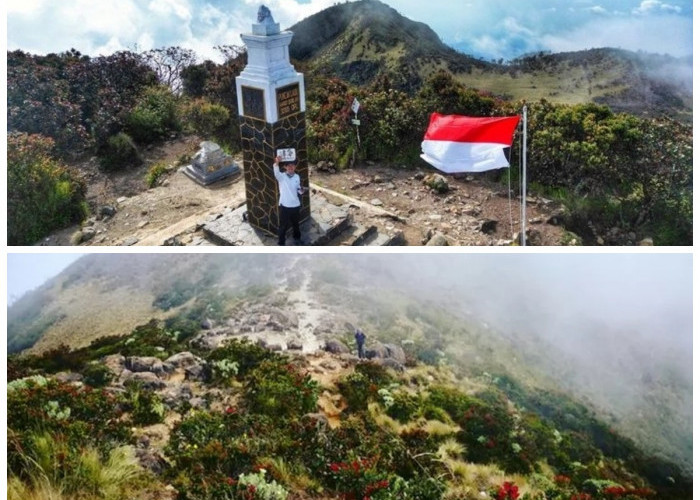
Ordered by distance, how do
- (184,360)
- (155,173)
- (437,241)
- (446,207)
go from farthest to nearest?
(155,173), (446,207), (437,241), (184,360)

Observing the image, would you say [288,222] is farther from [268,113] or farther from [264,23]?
[264,23]

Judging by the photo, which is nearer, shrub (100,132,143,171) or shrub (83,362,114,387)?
shrub (83,362,114,387)

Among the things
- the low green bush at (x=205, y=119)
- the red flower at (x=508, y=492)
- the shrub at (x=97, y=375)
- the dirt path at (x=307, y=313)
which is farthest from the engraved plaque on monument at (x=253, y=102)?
the low green bush at (x=205, y=119)

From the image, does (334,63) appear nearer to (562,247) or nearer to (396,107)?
(396,107)

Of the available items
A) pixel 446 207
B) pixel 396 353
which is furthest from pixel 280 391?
pixel 446 207

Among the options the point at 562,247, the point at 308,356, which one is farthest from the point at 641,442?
the point at 308,356

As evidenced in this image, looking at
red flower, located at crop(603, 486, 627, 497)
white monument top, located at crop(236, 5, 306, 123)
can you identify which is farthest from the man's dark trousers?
red flower, located at crop(603, 486, 627, 497)

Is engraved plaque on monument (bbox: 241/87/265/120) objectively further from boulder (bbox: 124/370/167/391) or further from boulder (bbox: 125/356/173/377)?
boulder (bbox: 124/370/167/391)
